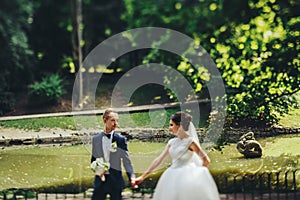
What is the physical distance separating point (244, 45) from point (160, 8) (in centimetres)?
705

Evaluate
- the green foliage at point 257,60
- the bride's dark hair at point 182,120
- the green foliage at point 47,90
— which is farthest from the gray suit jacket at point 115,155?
the green foliage at point 47,90

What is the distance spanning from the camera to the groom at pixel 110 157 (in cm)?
636

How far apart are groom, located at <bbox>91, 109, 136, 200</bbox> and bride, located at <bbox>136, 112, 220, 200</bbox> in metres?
0.47

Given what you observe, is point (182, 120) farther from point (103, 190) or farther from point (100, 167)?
point (103, 190)

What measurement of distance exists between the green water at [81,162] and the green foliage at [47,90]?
214 cm

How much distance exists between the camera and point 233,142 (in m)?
8.65

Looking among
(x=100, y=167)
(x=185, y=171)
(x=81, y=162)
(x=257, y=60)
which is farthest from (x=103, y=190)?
(x=257, y=60)

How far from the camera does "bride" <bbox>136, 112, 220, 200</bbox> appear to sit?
233 inches

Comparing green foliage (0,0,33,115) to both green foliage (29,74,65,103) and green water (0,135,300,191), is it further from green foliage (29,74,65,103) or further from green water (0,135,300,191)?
green water (0,135,300,191)

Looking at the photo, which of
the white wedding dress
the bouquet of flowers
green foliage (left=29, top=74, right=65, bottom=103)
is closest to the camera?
the white wedding dress

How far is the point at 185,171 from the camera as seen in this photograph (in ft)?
19.7

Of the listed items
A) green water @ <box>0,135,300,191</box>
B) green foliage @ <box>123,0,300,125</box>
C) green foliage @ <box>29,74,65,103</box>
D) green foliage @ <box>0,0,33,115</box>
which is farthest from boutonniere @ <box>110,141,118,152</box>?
green foliage @ <box>29,74,65,103</box>

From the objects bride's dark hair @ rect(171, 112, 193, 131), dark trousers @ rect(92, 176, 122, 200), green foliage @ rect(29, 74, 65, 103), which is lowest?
dark trousers @ rect(92, 176, 122, 200)

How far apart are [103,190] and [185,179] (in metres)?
1.00
